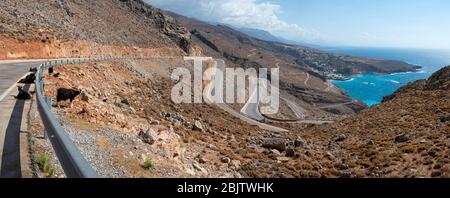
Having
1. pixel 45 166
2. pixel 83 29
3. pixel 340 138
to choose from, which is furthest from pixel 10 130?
pixel 83 29

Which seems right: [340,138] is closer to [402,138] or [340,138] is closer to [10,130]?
[402,138]

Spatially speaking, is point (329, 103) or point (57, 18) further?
point (329, 103)

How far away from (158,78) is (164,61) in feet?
50.8

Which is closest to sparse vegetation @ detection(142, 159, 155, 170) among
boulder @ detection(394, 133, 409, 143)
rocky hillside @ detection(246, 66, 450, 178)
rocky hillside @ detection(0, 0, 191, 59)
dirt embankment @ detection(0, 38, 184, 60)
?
rocky hillside @ detection(246, 66, 450, 178)

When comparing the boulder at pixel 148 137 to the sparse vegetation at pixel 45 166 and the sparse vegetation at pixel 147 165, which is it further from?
the sparse vegetation at pixel 45 166

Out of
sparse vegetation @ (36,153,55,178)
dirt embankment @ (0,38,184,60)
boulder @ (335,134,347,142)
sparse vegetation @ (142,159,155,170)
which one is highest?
dirt embankment @ (0,38,184,60)

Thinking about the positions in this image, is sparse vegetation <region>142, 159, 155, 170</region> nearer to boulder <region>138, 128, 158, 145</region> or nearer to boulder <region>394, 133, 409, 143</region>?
boulder <region>138, 128, 158, 145</region>

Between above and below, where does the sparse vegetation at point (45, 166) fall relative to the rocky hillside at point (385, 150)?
above

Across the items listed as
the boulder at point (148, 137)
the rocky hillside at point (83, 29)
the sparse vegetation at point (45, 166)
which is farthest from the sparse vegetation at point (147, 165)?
the rocky hillside at point (83, 29)

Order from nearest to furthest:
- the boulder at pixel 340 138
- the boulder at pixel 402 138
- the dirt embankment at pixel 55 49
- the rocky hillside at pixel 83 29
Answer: the boulder at pixel 402 138 < the boulder at pixel 340 138 < the dirt embankment at pixel 55 49 < the rocky hillside at pixel 83 29
